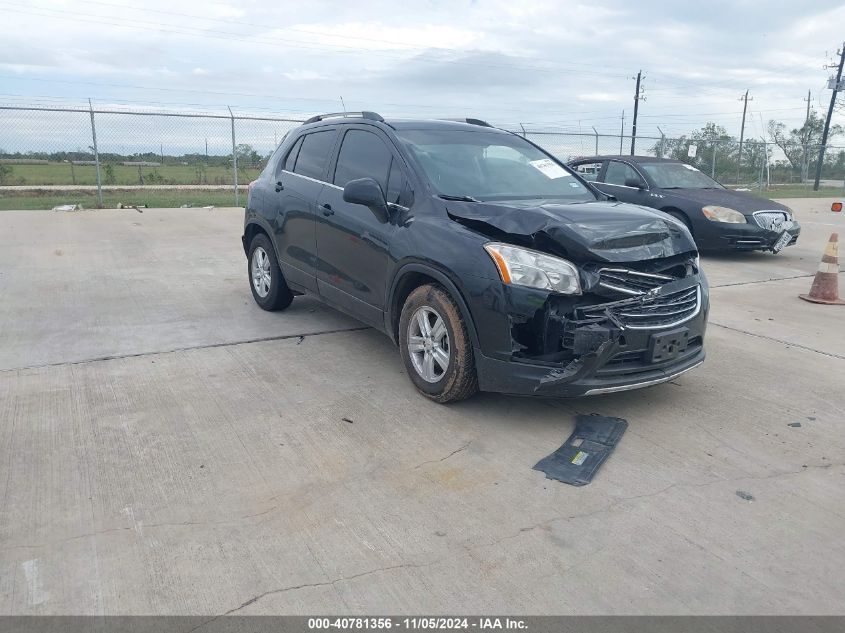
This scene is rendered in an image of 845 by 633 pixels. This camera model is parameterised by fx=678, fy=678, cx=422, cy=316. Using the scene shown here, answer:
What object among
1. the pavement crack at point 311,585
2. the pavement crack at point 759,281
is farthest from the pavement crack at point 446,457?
the pavement crack at point 759,281

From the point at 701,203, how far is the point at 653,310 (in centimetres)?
703

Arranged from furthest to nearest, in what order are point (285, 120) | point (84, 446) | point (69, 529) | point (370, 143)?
point (285, 120)
point (370, 143)
point (84, 446)
point (69, 529)

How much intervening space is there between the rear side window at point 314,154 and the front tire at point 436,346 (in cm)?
183

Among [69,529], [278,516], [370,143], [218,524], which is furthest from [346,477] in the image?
[370,143]

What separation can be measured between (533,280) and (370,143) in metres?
2.03

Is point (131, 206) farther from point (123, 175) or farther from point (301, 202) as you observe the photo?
point (301, 202)

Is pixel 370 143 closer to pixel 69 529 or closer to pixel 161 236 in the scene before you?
pixel 69 529

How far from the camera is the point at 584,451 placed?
3.73 m

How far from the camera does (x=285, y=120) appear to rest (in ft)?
59.8

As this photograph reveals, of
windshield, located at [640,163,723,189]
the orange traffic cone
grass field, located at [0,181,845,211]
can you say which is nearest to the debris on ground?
grass field, located at [0,181,845,211]

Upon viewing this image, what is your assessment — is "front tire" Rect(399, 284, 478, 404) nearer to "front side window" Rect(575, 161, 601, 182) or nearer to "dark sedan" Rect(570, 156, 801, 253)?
"dark sedan" Rect(570, 156, 801, 253)

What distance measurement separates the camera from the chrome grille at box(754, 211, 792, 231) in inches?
396

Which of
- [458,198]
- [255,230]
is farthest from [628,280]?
[255,230]

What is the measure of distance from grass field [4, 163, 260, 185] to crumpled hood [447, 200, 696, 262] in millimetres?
15541
